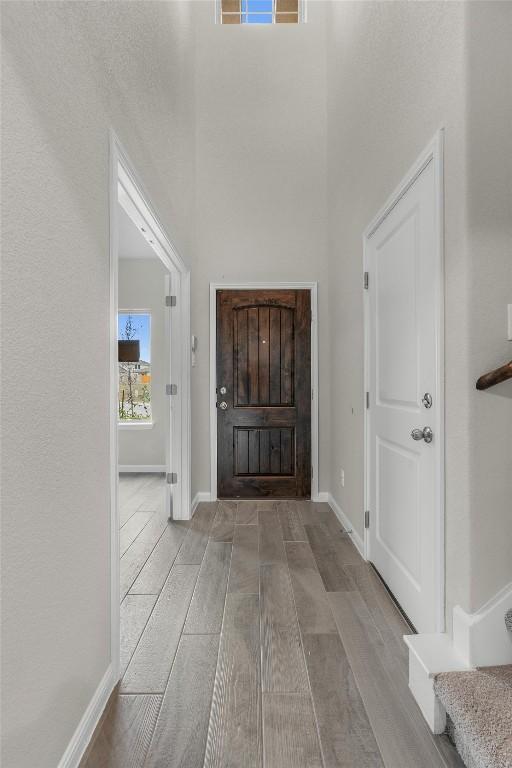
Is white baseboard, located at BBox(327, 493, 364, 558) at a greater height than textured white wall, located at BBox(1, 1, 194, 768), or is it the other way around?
textured white wall, located at BBox(1, 1, 194, 768)

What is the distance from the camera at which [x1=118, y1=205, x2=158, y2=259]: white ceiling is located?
465cm

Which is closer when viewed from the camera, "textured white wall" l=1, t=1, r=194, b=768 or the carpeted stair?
"textured white wall" l=1, t=1, r=194, b=768

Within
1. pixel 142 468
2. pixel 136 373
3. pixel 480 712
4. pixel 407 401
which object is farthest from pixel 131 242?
pixel 480 712

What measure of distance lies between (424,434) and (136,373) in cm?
462

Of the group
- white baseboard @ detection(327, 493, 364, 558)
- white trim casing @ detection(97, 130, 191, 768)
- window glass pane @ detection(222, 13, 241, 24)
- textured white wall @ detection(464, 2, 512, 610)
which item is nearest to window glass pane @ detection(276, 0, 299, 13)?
window glass pane @ detection(222, 13, 241, 24)

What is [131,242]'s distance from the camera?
506cm

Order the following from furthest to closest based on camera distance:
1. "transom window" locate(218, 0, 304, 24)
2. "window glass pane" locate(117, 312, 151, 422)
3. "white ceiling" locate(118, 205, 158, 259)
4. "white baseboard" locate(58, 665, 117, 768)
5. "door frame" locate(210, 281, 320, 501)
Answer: "window glass pane" locate(117, 312, 151, 422), "white ceiling" locate(118, 205, 158, 259), "transom window" locate(218, 0, 304, 24), "door frame" locate(210, 281, 320, 501), "white baseboard" locate(58, 665, 117, 768)

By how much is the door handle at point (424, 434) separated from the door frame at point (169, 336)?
1211 mm

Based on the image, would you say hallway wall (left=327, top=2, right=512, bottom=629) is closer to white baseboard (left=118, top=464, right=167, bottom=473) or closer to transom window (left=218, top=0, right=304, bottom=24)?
transom window (left=218, top=0, right=304, bottom=24)

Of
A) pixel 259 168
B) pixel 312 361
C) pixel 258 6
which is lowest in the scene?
pixel 312 361

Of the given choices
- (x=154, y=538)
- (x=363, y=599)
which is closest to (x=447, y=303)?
(x=363, y=599)

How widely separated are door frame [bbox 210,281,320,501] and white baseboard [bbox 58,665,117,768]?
2533 mm

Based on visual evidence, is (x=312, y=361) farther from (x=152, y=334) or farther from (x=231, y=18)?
(x=231, y=18)

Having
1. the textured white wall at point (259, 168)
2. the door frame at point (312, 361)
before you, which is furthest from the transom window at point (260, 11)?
the door frame at point (312, 361)
